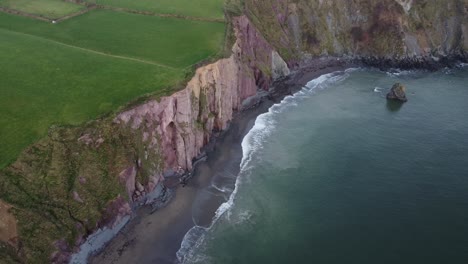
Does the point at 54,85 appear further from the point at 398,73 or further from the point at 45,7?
→ the point at 398,73

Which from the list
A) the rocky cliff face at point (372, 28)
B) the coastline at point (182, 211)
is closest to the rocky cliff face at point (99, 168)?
the coastline at point (182, 211)

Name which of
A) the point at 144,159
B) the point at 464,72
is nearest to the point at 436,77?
the point at 464,72

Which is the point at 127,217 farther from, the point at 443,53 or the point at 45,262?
the point at 443,53

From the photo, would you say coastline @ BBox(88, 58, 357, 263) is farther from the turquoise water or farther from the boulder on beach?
the boulder on beach

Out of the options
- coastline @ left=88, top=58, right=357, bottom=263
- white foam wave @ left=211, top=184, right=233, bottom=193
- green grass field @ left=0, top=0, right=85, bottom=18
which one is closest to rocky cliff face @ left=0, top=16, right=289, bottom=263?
coastline @ left=88, top=58, right=357, bottom=263

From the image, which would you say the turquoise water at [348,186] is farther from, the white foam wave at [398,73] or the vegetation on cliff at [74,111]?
the vegetation on cliff at [74,111]

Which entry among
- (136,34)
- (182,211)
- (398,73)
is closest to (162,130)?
(182,211)
